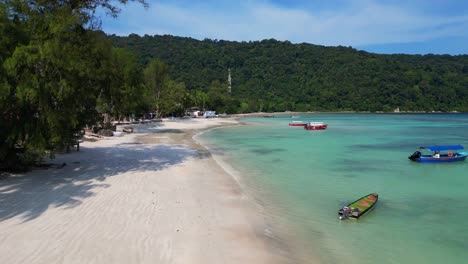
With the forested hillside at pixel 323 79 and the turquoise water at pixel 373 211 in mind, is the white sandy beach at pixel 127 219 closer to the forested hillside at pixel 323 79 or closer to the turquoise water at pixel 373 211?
the turquoise water at pixel 373 211

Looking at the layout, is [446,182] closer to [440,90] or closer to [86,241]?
[86,241]

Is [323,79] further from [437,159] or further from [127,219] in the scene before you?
[127,219]

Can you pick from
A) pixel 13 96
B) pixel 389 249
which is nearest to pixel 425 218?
pixel 389 249

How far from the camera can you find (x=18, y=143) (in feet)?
48.2

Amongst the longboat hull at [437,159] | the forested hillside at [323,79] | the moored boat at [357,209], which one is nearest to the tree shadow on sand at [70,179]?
the moored boat at [357,209]

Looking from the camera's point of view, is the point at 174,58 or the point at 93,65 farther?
the point at 174,58

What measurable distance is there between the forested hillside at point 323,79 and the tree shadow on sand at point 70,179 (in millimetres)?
130897

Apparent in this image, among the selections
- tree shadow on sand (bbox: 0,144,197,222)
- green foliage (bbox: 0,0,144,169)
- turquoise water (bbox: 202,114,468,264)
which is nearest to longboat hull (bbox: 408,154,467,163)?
turquoise water (bbox: 202,114,468,264)

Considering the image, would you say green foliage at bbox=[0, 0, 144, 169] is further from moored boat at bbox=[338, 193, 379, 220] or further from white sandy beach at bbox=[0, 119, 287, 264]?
moored boat at bbox=[338, 193, 379, 220]

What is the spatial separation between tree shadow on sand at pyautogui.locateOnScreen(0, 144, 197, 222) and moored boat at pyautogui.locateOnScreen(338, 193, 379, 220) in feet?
27.5

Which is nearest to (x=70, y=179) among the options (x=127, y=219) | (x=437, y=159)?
(x=127, y=219)

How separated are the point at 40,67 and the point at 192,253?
30.3ft

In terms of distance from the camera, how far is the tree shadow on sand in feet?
35.4

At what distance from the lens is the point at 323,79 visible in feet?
599
